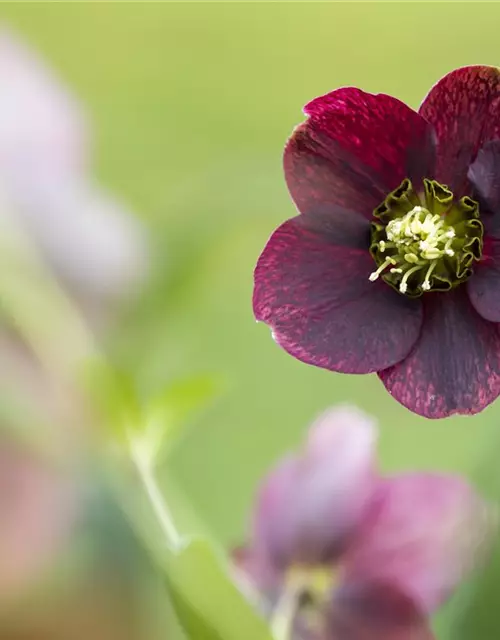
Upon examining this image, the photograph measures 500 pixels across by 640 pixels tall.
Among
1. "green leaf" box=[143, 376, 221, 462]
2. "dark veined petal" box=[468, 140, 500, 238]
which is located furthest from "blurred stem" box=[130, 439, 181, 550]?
"dark veined petal" box=[468, 140, 500, 238]

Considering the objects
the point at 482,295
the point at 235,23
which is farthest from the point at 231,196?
the point at 235,23

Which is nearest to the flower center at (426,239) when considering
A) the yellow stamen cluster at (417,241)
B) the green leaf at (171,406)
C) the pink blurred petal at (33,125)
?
the yellow stamen cluster at (417,241)

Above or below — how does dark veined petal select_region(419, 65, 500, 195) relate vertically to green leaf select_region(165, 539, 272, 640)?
above

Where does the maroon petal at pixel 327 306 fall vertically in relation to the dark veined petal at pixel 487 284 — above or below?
above

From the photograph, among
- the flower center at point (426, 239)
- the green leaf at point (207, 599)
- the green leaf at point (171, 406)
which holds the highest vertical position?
the flower center at point (426, 239)

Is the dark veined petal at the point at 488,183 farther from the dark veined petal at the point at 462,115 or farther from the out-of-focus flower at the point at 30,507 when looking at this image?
the out-of-focus flower at the point at 30,507

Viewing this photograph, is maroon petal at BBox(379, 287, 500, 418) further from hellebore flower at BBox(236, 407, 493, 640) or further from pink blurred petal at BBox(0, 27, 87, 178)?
pink blurred petal at BBox(0, 27, 87, 178)

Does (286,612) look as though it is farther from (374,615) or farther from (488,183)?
(488,183)
